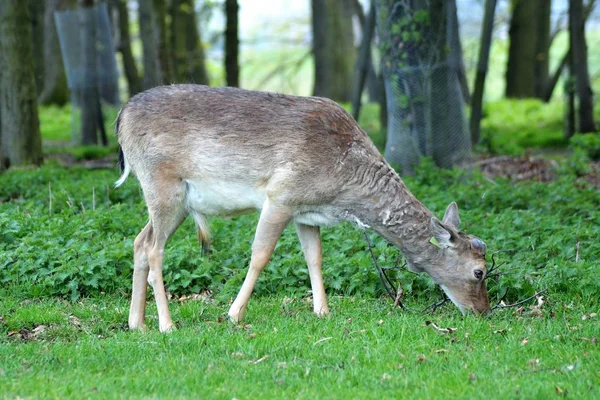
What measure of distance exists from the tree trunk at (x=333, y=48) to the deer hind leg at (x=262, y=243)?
18.4 metres

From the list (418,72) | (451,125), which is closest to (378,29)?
(418,72)

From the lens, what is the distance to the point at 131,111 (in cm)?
783

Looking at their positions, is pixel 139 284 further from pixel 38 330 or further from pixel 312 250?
pixel 312 250

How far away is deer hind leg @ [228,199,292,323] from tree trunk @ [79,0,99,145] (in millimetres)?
11711

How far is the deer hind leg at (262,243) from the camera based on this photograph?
293 inches

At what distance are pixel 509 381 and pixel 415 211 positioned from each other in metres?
2.37

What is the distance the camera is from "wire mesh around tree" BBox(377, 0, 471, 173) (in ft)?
45.0

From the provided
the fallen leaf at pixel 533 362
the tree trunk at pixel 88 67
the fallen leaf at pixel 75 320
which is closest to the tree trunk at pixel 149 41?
the tree trunk at pixel 88 67

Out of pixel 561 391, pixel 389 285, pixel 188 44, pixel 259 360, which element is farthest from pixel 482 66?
pixel 188 44

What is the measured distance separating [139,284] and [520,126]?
50.2 feet

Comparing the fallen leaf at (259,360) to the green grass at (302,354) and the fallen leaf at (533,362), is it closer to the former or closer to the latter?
the green grass at (302,354)

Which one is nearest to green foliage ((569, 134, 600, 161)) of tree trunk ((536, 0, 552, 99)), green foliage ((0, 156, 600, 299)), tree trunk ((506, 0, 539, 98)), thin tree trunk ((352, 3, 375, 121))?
thin tree trunk ((352, 3, 375, 121))

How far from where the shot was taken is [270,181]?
7488 millimetres

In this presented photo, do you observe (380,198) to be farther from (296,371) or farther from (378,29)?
(378,29)
